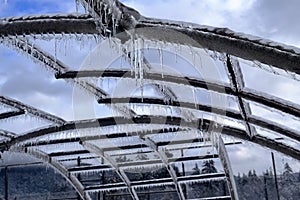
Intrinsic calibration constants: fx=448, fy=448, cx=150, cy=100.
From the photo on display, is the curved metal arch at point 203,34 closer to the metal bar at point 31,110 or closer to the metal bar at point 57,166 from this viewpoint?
the metal bar at point 31,110

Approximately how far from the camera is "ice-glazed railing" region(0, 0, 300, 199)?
2.96 meters

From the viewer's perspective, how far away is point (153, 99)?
5.89 meters

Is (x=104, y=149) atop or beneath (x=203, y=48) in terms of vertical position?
atop

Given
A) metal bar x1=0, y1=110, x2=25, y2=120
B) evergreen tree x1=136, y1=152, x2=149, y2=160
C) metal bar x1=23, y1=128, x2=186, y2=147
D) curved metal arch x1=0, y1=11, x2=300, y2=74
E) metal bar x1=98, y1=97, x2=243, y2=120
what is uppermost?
metal bar x1=0, y1=110, x2=25, y2=120

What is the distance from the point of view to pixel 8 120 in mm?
7246

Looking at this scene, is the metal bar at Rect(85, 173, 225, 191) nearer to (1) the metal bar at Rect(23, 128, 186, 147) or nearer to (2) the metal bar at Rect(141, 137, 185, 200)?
(2) the metal bar at Rect(141, 137, 185, 200)

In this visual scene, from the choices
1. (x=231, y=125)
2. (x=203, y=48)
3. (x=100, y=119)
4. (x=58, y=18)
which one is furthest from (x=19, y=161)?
(x=203, y=48)

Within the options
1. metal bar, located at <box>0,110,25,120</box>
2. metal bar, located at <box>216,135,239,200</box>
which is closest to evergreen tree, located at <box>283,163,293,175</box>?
metal bar, located at <box>216,135,239,200</box>

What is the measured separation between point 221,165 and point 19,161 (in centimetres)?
484

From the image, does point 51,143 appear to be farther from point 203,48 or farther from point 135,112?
point 203,48

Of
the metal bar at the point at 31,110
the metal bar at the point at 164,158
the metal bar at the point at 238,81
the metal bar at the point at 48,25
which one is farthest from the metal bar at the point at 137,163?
the metal bar at the point at 48,25

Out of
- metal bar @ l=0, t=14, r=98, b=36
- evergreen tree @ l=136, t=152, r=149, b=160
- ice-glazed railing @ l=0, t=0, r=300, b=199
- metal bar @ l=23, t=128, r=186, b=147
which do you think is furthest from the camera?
evergreen tree @ l=136, t=152, r=149, b=160

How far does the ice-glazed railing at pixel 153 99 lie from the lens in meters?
2.96

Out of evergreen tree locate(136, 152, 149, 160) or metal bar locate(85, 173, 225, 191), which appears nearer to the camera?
metal bar locate(85, 173, 225, 191)
